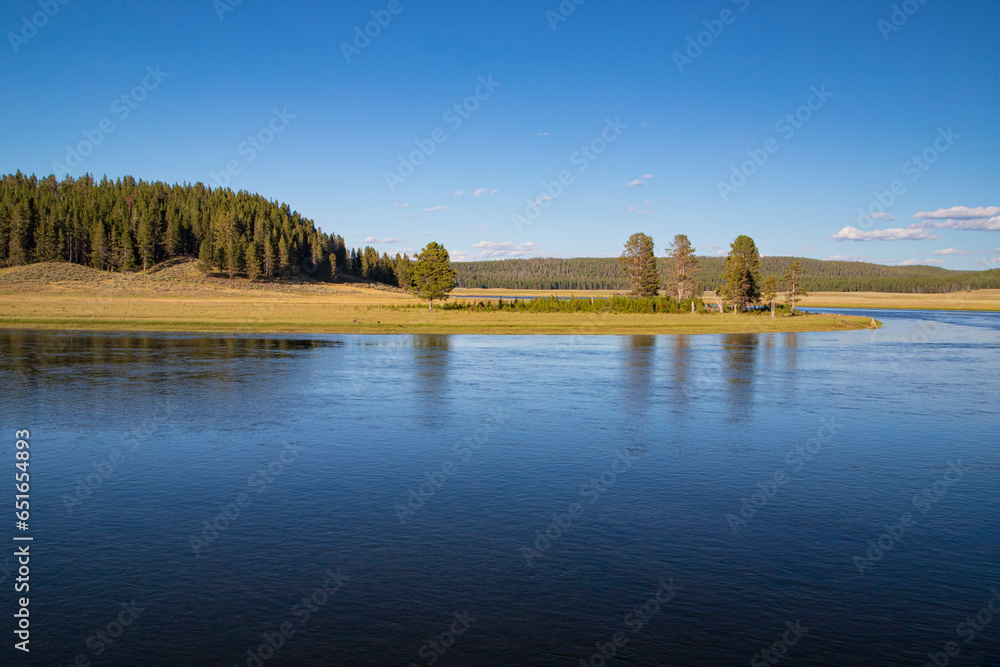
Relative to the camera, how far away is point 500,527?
11531 millimetres

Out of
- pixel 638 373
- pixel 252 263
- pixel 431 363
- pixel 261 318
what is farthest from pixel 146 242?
pixel 638 373

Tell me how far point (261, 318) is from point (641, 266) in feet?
223

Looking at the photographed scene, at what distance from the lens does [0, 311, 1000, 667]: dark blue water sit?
8000 millimetres

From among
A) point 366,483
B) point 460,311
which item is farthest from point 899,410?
point 460,311

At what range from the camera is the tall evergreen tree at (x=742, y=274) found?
9838 centimetres

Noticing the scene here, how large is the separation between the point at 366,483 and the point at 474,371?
1897 cm

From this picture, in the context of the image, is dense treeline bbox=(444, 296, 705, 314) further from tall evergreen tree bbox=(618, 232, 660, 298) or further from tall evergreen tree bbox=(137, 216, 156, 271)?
tall evergreen tree bbox=(137, 216, 156, 271)

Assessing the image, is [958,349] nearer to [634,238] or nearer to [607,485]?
[607,485]

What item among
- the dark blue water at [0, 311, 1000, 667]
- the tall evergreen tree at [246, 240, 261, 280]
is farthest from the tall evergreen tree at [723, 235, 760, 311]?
the tall evergreen tree at [246, 240, 261, 280]

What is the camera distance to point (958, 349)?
163 ft

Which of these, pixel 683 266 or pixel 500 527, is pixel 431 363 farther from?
pixel 683 266

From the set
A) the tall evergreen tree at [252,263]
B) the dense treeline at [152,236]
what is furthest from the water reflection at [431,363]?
the dense treeline at [152,236]

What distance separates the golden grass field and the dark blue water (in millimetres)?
34203

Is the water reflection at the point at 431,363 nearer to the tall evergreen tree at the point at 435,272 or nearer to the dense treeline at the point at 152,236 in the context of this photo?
the tall evergreen tree at the point at 435,272
